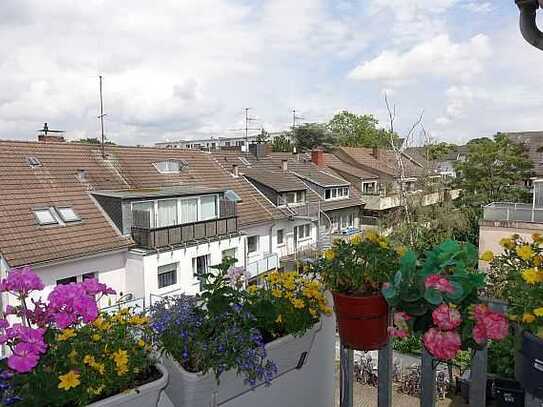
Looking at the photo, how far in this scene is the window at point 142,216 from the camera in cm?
1212

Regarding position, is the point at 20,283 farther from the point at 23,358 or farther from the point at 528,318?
the point at 528,318

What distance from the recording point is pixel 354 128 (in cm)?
4738

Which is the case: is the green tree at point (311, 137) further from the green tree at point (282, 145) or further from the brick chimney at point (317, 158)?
the brick chimney at point (317, 158)

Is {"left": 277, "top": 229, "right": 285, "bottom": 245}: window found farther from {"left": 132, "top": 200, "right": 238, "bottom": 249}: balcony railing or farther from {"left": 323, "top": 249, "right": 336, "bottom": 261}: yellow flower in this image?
{"left": 323, "top": 249, "right": 336, "bottom": 261}: yellow flower

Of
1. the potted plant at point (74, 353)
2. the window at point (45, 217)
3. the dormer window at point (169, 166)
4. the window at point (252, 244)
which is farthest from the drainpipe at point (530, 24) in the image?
the dormer window at point (169, 166)

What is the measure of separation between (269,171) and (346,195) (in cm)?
511

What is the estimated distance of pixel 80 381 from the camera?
1.21 meters

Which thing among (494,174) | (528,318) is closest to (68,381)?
(528,318)

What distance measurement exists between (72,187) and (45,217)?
1.69 metres

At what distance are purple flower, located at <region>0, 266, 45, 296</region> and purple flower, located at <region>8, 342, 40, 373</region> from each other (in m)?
0.30

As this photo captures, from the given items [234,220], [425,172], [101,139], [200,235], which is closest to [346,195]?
[425,172]

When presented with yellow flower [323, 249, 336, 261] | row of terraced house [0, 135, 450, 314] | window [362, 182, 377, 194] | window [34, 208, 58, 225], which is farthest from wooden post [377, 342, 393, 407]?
window [362, 182, 377, 194]

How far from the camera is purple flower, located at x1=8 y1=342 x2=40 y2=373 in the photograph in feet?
3.73

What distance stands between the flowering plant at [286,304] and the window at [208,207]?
1251cm
